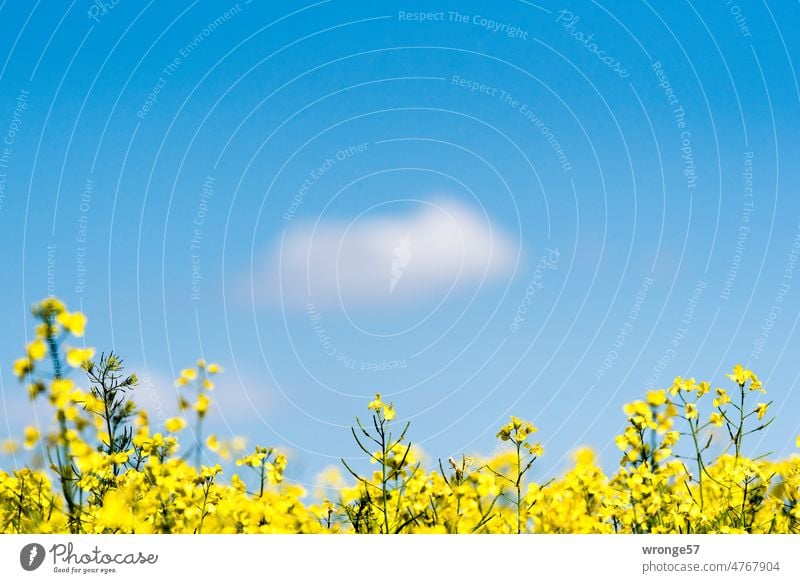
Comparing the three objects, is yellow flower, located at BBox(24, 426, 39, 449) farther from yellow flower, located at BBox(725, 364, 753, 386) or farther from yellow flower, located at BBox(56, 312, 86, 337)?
yellow flower, located at BBox(725, 364, 753, 386)

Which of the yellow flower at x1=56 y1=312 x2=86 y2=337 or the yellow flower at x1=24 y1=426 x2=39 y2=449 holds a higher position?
the yellow flower at x1=56 y1=312 x2=86 y2=337

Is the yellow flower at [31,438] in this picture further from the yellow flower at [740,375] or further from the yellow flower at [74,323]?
the yellow flower at [740,375]

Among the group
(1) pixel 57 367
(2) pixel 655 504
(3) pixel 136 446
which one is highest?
(1) pixel 57 367

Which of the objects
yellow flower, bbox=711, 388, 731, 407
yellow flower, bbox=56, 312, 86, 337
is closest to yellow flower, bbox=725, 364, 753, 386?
yellow flower, bbox=711, 388, 731, 407

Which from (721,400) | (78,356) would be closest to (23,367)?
(78,356)

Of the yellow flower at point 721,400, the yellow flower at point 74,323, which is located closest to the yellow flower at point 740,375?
the yellow flower at point 721,400

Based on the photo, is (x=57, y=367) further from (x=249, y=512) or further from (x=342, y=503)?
(x=342, y=503)

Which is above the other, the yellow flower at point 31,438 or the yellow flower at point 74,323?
the yellow flower at point 74,323

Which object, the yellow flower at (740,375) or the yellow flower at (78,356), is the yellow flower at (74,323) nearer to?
the yellow flower at (78,356)
